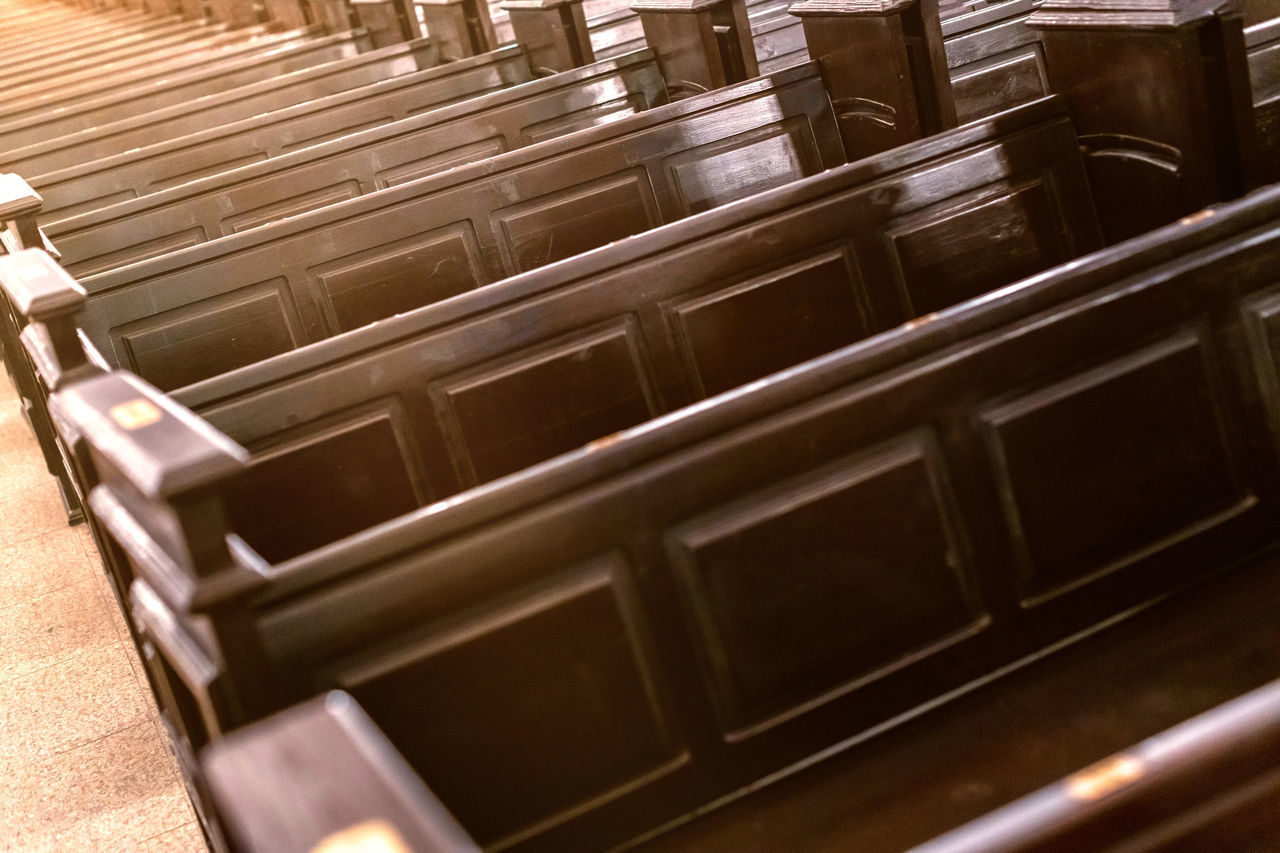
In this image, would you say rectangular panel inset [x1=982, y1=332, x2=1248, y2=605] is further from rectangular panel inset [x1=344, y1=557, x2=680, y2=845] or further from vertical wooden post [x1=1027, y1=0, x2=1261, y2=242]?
vertical wooden post [x1=1027, y1=0, x2=1261, y2=242]

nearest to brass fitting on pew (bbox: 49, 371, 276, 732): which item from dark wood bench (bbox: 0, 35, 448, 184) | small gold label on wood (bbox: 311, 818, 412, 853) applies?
small gold label on wood (bbox: 311, 818, 412, 853)

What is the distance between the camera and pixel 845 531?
1585mm

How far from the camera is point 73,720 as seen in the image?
2.87 m

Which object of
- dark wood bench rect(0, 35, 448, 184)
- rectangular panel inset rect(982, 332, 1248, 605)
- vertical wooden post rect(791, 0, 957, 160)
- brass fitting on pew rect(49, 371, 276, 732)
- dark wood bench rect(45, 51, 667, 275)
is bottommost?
rectangular panel inset rect(982, 332, 1248, 605)

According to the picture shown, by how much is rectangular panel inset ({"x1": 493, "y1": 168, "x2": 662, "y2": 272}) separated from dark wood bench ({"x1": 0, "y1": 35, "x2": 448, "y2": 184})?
59.6 inches

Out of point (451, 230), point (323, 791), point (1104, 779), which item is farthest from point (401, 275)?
point (1104, 779)

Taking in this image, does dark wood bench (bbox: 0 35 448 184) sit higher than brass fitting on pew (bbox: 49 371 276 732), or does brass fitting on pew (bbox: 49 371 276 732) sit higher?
dark wood bench (bbox: 0 35 448 184)

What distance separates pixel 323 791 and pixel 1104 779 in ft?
1.92

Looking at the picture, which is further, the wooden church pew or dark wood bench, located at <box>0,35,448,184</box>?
dark wood bench, located at <box>0,35,448,184</box>

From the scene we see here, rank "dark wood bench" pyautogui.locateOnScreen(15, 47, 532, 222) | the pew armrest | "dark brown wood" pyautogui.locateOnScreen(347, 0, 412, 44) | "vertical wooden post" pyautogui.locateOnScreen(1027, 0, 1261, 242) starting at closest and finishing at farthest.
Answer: the pew armrest < "vertical wooden post" pyautogui.locateOnScreen(1027, 0, 1261, 242) < "dark wood bench" pyautogui.locateOnScreen(15, 47, 532, 222) < "dark brown wood" pyautogui.locateOnScreen(347, 0, 412, 44)

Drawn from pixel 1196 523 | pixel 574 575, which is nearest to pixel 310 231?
pixel 574 575

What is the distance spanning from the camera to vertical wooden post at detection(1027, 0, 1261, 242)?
2.33 meters

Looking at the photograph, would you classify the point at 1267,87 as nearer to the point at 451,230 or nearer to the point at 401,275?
the point at 451,230

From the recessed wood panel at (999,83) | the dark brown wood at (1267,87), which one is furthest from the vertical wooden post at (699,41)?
the dark brown wood at (1267,87)
